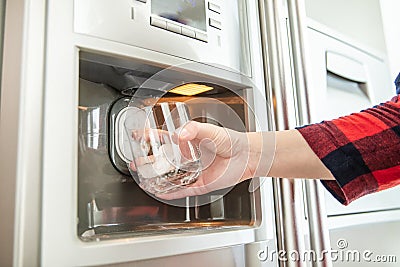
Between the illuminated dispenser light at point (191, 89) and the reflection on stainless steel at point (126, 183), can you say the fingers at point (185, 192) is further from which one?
the illuminated dispenser light at point (191, 89)

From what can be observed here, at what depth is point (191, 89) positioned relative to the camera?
0.63 meters

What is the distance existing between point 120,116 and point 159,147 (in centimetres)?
8

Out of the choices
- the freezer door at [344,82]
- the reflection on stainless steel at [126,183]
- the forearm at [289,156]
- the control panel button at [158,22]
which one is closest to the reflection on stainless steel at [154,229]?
the reflection on stainless steel at [126,183]

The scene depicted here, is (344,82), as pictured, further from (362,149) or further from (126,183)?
(126,183)

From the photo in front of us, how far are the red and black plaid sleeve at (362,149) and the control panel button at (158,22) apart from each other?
294mm

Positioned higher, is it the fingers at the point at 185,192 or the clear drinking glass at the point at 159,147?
the clear drinking glass at the point at 159,147

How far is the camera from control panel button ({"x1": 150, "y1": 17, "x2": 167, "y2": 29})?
0.56 meters

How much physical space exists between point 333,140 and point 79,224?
15.9 inches

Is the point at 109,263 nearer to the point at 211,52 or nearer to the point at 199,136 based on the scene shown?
the point at 199,136

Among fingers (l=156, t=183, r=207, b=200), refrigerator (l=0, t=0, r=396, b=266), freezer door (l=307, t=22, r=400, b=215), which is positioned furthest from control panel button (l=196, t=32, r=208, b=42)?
freezer door (l=307, t=22, r=400, b=215)

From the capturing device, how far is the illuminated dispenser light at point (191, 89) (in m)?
0.62

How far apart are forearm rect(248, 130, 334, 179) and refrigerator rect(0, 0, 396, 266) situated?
1.1 inches

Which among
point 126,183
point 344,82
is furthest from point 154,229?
point 344,82

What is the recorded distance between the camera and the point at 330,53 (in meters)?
1.15
